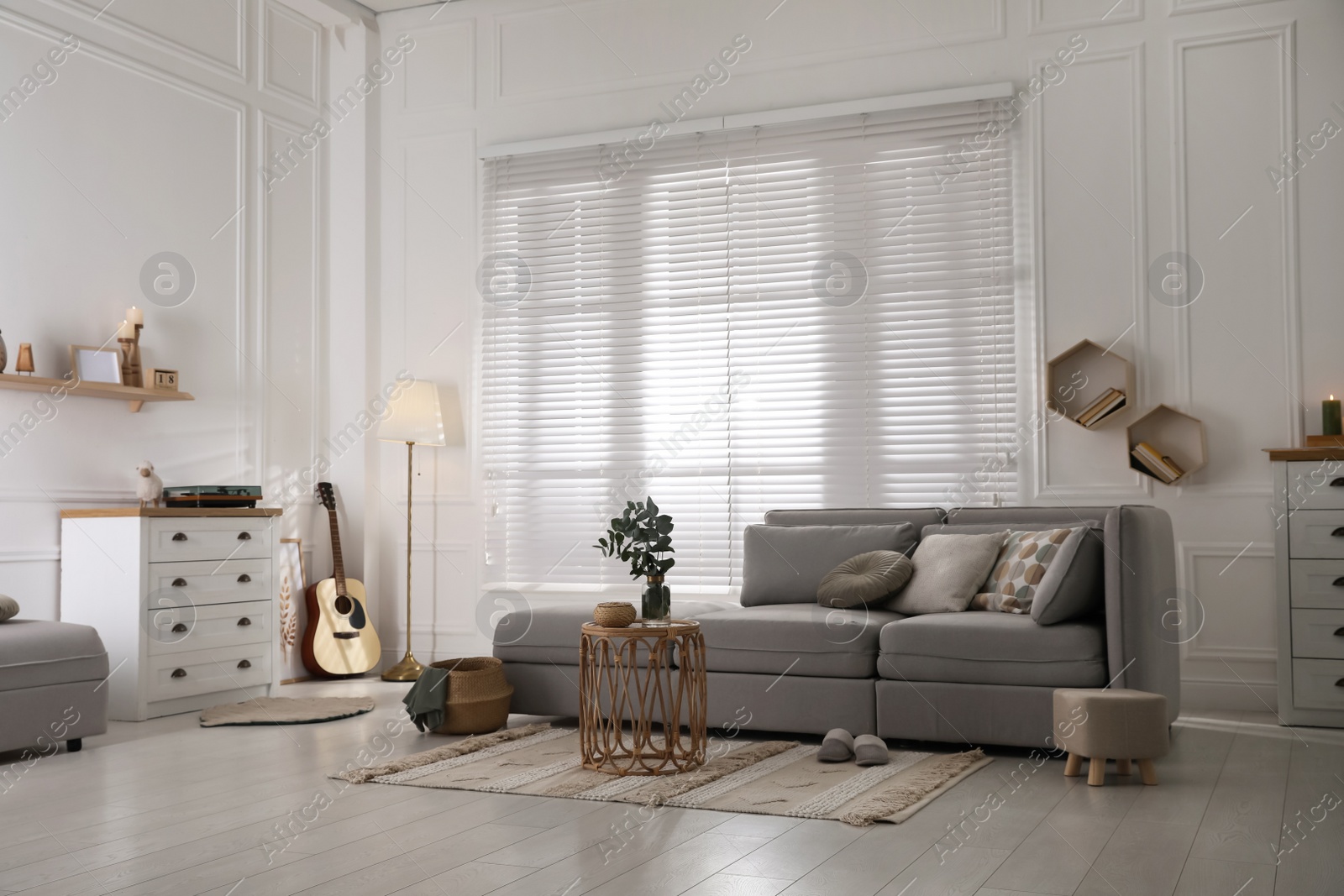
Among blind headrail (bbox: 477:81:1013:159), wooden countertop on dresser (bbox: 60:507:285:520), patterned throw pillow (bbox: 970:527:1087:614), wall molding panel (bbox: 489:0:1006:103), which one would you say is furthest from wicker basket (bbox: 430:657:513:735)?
wall molding panel (bbox: 489:0:1006:103)

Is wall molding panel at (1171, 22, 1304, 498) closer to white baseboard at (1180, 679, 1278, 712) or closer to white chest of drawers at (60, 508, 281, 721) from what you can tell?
white baseboard at (1180, 679, 1278, 712)

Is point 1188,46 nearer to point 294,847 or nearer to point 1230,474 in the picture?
point 1230,474

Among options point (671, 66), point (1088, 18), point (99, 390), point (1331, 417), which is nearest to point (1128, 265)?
point (1331, 417)

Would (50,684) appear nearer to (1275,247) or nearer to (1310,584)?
(1310,584)

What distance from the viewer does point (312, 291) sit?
20.4 ft

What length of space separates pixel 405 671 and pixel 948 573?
286 cm

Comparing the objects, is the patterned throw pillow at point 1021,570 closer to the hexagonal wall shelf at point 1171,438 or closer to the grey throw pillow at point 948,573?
the grey throw pillow at point 948,573

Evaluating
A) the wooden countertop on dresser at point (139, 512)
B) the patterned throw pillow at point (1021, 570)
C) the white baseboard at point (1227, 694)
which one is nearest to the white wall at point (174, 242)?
the wooden countertop on dresser at point (139, 512)

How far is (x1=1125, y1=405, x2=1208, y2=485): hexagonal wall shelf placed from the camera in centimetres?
480

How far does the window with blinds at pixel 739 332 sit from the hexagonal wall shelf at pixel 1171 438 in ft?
1.69

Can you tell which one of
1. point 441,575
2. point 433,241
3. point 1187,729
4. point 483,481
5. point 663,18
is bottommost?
point 1187,729

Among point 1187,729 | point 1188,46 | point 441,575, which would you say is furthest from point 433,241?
point 1187,729

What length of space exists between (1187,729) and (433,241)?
426 centimetres

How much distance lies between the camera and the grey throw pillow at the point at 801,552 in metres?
4.58
